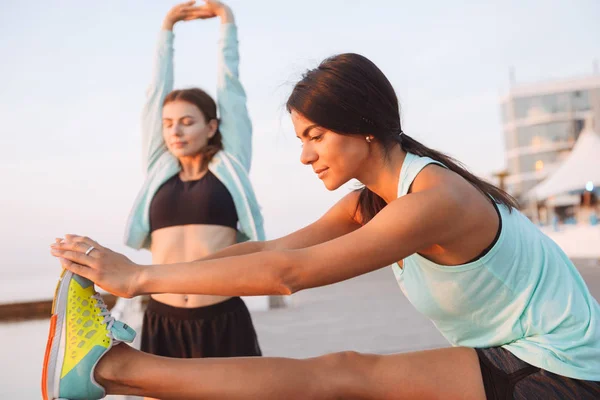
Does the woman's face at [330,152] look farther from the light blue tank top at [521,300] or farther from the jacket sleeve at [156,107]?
the jacket sleeve at [156,107]

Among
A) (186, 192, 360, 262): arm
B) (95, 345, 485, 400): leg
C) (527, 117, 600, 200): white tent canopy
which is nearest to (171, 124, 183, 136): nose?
(186, 192, 360, 262): arm

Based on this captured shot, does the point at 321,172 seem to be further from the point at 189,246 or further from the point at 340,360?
the point at 189,246

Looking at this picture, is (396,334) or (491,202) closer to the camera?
(491,202)

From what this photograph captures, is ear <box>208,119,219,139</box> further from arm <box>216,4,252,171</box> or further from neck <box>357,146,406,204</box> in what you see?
neck <box>357,146,406,204</box>

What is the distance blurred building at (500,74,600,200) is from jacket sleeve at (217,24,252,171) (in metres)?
43.5

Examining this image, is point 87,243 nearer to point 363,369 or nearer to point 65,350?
point 65,350

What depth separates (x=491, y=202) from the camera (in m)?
1.64

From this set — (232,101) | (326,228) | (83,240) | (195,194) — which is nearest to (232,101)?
(232,101)

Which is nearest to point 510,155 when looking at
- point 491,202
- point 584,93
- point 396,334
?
point 584,93

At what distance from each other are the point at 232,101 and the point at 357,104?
119 centimetres

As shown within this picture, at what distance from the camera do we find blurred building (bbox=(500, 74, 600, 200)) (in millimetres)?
44459

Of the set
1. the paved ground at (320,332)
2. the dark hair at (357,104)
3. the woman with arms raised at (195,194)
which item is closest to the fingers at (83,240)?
the dark hair at (357,104)

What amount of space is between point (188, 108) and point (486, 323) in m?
1.55

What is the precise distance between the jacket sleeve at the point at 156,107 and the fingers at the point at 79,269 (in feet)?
3.87
